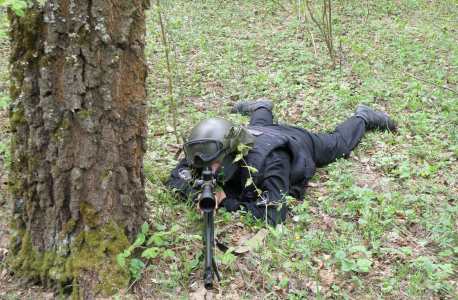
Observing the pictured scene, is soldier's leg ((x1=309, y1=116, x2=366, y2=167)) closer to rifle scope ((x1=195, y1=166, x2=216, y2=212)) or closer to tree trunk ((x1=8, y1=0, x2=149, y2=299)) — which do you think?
rifle scope ((x1=195, y1=166, x2=216, y2=212))

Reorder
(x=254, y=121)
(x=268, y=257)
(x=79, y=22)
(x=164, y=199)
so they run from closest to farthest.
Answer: (x=79, y=22), (x=268, y=257), (x=164, y=199), (x=254, y=121)

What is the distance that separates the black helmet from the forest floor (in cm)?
48

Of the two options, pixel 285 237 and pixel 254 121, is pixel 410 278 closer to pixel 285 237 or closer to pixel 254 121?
pixel 285 237

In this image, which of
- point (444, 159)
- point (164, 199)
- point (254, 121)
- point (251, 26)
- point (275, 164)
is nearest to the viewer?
point (164, 199)

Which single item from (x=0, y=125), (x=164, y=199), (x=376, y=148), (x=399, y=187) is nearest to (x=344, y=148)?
(x=376, y=148)

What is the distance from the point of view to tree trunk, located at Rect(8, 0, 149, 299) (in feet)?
6.45

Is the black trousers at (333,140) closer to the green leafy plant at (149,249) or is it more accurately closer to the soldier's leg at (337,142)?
the soldier's leg at (337,142)

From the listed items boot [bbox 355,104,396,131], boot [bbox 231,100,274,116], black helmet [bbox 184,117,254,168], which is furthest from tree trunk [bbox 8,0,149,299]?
boot [bbox 355,104,396,131]

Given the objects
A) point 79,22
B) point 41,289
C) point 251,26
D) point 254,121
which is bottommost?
point 41,289

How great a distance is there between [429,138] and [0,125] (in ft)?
17.9

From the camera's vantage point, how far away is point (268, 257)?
2.70m

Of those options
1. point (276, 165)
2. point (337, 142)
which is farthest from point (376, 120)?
point (276, 165)

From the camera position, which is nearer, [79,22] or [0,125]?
[79,22]

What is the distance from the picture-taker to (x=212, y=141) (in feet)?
11.1
